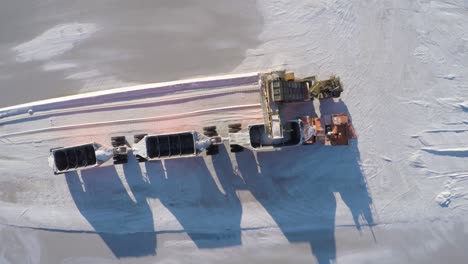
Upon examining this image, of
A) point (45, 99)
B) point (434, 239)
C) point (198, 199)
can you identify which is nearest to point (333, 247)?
point (434, 239)

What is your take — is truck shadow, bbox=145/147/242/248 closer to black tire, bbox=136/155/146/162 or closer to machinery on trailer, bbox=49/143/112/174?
black tire, bbox=136/155/146/162

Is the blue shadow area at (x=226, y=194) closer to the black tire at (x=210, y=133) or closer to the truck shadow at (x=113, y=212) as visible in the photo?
the truck shadow at (x=113, y=212)

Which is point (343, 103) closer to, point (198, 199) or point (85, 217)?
point (198, 199)

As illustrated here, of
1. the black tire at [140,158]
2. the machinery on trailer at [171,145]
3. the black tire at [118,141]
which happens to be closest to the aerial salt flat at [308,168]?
the black tire at [118,141]

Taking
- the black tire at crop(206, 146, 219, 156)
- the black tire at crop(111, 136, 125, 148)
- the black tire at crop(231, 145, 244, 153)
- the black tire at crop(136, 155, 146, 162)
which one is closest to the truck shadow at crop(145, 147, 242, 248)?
the black tire at crop(206, 146, 219, 156)

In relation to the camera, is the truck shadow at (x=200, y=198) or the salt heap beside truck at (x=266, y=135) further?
the truck shadow at (x=200, y=198)

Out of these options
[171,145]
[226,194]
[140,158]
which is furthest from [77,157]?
[226,194]

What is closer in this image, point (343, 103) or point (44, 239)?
point (343, 103)

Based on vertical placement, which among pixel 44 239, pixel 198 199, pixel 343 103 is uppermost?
pixel 343 103
